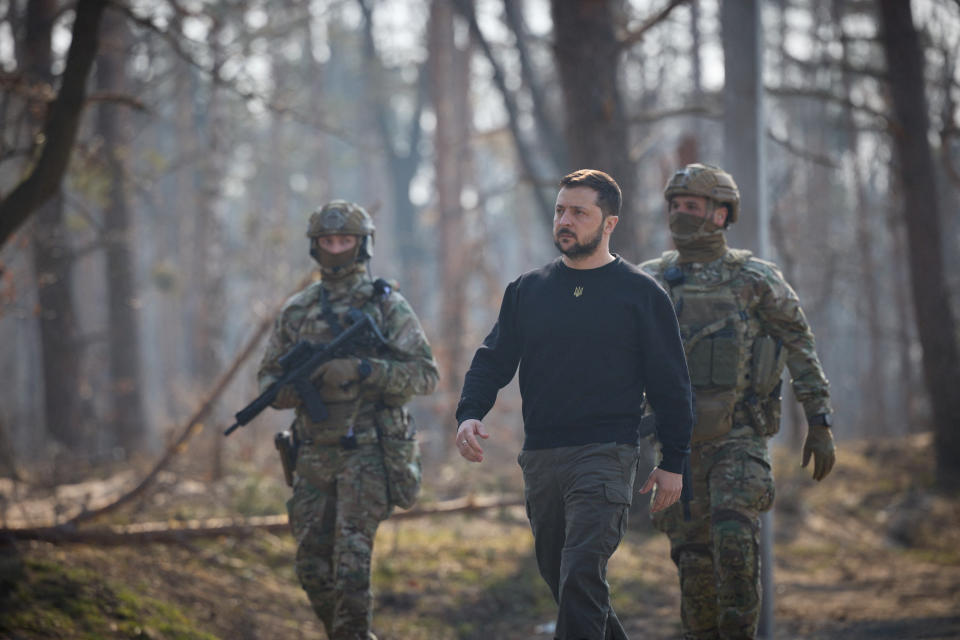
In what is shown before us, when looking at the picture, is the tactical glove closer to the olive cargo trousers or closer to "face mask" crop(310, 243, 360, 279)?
the olive cargo trousers

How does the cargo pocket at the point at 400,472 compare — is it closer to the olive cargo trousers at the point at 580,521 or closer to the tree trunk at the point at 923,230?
the olive cargo trousers at the point at 580,521

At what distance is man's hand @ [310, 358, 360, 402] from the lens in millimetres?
5105

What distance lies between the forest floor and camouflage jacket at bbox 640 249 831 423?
2517 millimetres

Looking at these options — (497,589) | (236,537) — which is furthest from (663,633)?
(236,537)

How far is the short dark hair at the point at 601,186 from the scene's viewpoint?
4.03m

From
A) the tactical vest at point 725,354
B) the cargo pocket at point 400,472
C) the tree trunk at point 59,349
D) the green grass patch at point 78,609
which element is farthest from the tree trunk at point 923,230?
the tree trunk at point 59,349

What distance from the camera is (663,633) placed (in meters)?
6.83

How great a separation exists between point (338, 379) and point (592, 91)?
516cm

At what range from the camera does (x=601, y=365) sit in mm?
3936

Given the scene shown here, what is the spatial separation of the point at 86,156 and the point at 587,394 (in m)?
5.98

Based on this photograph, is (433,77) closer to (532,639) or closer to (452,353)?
(452,353)

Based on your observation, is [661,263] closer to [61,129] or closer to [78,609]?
[78,609]

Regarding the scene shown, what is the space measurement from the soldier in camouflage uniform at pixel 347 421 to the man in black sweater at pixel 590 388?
1.20 meters

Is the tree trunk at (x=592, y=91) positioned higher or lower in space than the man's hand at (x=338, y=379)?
higher
